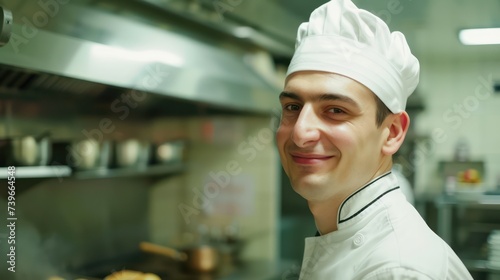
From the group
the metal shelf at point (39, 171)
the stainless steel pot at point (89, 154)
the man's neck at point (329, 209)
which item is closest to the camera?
the man's neck at point (329, 209)

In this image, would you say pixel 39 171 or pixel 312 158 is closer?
pixel 312 158

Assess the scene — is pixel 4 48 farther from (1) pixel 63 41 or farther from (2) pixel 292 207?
(2) pixel 292 207

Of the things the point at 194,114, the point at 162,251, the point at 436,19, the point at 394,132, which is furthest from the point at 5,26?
the point at 436,19

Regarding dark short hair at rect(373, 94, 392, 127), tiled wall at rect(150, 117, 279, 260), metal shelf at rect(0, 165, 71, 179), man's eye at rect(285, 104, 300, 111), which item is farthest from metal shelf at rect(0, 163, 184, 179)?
dark short hair at rect(373, 94, 392, 127)

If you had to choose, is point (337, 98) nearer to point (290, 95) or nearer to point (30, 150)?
point (290, 95)

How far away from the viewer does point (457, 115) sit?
284 cm

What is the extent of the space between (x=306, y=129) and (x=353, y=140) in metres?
0.07

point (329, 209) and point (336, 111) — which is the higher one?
point (336, 111)

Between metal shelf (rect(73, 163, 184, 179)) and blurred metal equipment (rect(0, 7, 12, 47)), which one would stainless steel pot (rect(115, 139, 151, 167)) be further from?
blurred metal equipment (rect(0, 7, 12, 47))

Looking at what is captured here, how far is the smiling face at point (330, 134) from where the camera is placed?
753mm

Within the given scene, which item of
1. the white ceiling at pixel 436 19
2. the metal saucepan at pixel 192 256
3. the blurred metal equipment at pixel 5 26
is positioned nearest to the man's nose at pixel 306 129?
the blurred metal equipment at pixel 5 26

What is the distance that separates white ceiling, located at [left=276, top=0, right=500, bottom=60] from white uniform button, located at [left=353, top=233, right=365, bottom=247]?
1067mm

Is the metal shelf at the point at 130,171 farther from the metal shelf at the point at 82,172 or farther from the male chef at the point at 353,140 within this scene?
the male chef at the point at 353,140

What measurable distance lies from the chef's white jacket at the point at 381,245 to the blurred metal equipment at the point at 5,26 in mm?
669
